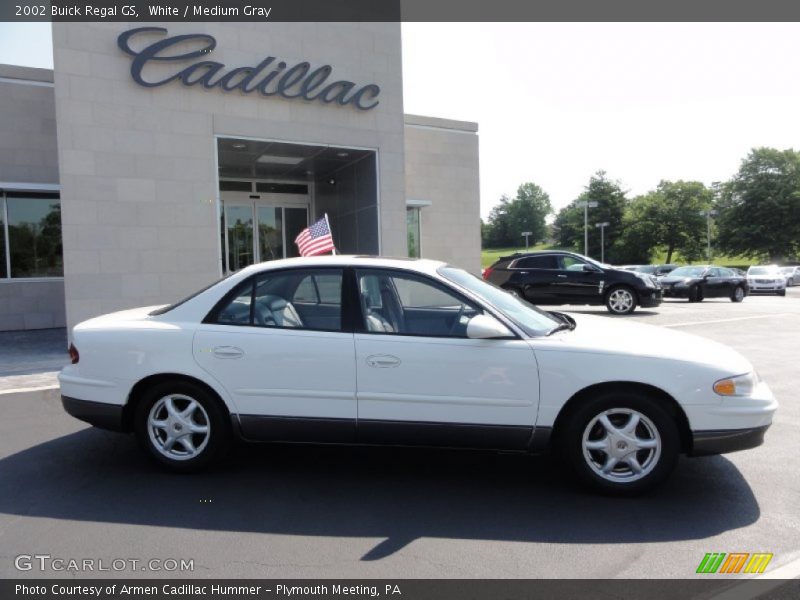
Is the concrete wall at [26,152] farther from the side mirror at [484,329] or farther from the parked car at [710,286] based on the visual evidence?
the parked car at [710,286]

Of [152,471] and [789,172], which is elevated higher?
[789,172]

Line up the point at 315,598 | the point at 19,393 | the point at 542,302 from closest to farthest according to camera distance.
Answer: the point at 315,598, the point at 19,393, the point at 542,302

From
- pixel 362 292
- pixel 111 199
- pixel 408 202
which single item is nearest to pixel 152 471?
pixel 362 292

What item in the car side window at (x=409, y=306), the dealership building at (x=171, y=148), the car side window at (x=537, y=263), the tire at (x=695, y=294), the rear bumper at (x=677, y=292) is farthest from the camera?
the rear bumper at (x=677, y=292)

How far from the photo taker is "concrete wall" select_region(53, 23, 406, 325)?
10094 mm

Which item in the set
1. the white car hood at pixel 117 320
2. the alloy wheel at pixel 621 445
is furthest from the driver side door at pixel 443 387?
the white car hood at pixel 117 320

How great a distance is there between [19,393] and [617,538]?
6810 millimetres

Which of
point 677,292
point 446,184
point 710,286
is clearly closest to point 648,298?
point 446,184

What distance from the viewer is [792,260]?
189 ft

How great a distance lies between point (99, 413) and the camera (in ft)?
14.4

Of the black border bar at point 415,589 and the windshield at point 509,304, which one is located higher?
the windshield at point 509,304

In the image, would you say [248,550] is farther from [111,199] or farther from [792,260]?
[792,260]

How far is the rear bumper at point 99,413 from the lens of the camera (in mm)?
4371

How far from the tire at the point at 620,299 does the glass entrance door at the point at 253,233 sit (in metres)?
8.56
